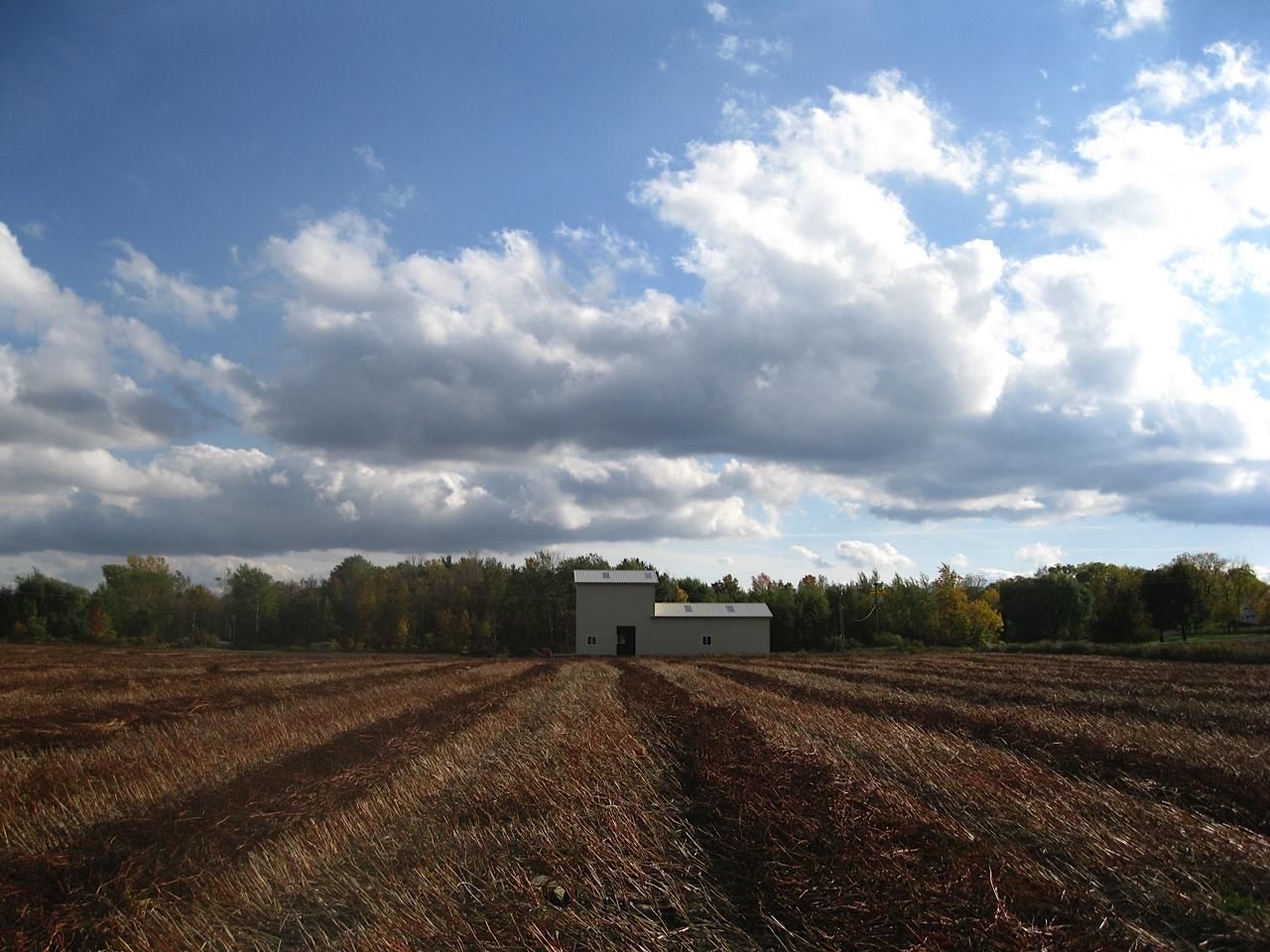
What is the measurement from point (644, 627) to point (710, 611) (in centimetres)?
662

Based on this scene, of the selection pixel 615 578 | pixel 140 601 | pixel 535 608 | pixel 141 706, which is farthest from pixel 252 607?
pixel 141 706

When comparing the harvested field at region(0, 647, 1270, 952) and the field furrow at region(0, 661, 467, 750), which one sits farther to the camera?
the field furrow at region(0, 661, 467, 750)

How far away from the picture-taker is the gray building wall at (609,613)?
70062mm

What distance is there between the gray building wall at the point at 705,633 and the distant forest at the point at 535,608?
13.9 metres

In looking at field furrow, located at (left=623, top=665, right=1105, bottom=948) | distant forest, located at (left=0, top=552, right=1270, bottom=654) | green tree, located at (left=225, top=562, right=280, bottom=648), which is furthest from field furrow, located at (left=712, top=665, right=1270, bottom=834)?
green tree, located at (left=225, top=562, right=280, bottom=648)

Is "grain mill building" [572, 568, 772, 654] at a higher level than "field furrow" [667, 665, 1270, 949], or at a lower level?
lower

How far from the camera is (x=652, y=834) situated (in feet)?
29.9

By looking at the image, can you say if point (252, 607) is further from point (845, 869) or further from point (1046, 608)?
point (845, 869)

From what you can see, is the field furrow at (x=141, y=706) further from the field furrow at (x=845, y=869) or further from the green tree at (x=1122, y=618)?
the green tree at (x=1122, y=618)

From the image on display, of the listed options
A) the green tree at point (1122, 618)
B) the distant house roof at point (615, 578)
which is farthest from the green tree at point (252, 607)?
the green tree at point (1122, 618)

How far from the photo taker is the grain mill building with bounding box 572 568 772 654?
70062 mm

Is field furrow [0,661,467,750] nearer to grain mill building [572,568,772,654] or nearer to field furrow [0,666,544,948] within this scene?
field furrow [0,666,544,948]

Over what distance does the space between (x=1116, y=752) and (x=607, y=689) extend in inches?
718

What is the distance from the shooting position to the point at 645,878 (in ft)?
25.1
